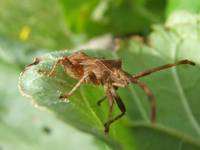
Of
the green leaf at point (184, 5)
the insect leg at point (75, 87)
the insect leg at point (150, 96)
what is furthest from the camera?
the green leaf at point (184, 5)

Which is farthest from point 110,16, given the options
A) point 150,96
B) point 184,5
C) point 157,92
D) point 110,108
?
point 110,108

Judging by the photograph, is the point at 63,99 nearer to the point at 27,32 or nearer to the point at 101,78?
the point at 101,78

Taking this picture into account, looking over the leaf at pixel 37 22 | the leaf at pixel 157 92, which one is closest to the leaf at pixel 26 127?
the leaf at pixel 37 22

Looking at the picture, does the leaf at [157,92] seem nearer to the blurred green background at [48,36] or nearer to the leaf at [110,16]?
the blurred green background at [48,36]

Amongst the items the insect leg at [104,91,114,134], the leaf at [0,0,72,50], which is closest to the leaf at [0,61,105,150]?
the leaf at [0,0,72,50]

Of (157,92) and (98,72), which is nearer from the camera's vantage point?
(98,72)

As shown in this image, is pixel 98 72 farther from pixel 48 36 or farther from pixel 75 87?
pixel 48 36
